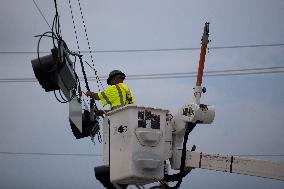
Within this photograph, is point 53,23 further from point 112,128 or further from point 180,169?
point 180,169

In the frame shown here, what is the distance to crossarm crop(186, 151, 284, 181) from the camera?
8.01 meters

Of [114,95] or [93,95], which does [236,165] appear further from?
[93,95]

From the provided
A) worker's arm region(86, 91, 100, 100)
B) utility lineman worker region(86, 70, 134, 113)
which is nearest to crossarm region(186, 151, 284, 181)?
utility lineman worker region(86, 70, 134, 113)

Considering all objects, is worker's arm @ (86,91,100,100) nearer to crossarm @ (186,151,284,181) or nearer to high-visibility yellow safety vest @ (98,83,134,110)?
high-visibility yellow safety vest @ (98,83,134,110)

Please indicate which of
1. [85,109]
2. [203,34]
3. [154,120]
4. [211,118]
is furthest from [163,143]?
[203,34]

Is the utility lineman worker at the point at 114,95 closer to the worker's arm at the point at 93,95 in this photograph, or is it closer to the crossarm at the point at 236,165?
the worker's arm at the point at 93,95

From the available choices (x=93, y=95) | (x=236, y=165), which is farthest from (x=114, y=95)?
→ (x=236, y=165)

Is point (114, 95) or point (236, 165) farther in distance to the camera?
point (114, 95)

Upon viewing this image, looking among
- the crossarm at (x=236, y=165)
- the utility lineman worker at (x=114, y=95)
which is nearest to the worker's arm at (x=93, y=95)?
the utility lineman worker at (x=114, y=95)

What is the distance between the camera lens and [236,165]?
8.42 metres

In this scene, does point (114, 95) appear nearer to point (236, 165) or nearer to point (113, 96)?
point (113, 96)

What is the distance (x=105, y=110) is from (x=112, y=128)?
944mm

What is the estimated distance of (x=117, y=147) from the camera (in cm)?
852

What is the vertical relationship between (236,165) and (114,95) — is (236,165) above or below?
below
